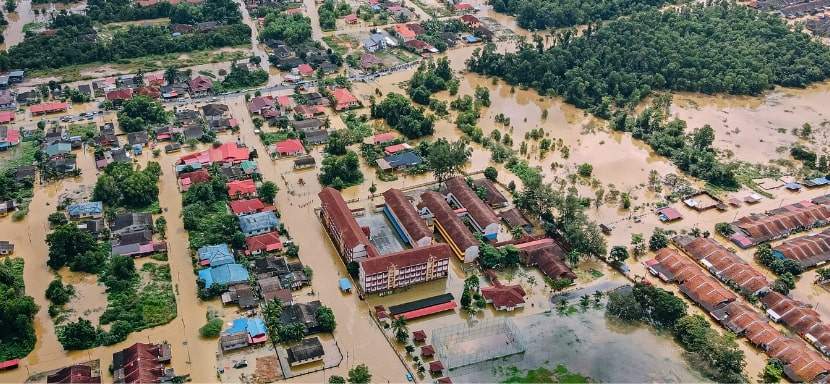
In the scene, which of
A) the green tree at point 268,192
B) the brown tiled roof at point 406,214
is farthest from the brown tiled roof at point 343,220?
the green tree at point 268,192

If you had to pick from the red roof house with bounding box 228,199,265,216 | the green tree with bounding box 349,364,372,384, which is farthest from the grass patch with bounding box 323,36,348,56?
the green tree with bounding box 349,364,372,384

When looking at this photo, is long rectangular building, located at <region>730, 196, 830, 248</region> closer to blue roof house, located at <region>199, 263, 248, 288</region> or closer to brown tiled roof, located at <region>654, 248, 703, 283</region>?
brown tiled roof, located at <region>654, 248, 703, 283</region>

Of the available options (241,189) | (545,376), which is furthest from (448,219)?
(241,189)

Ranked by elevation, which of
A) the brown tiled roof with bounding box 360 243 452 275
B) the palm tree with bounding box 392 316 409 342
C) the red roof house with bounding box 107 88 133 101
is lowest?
the palm tree with bounding box 392 316 409 342

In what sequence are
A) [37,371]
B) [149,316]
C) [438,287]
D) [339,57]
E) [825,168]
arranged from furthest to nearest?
[339,57], [825,168], [438,287], [149,316], [37,371]

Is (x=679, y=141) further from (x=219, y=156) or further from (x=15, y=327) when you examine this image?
(x=15, y=327)

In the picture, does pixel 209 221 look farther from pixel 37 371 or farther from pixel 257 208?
pixel 37 371

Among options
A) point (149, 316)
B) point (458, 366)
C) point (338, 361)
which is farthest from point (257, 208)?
point (458, 366)
